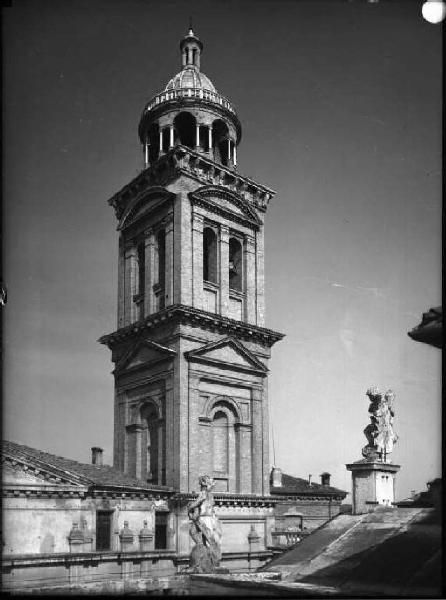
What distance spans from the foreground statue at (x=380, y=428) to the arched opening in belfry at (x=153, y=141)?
Answer: 1950cm

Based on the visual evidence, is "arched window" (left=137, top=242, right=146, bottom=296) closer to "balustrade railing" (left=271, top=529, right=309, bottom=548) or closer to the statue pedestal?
"balustrade railing" (left=271, top=529, right=309, bottom=548)

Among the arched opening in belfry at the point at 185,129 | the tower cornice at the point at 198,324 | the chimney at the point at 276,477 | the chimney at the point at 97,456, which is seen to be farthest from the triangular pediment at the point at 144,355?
the arched opening in belfry at the point at 185,129

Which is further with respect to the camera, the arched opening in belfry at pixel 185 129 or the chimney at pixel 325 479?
the chimney at pixel 325 479

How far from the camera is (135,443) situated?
108 ft

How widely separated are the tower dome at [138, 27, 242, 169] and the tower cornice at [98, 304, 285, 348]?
744cm

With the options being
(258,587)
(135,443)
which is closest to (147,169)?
(135,443)

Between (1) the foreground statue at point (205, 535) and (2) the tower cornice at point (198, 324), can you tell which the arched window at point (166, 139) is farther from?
(1) the foreground statue at point (205, 535)

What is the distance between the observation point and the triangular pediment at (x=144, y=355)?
3130cm

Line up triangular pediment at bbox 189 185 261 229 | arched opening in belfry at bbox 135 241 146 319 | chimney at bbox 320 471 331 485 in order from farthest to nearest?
chimney at bbox 320 471 331 485, arched opening in belfry at bbox 135 241 146 319, triangular pediment at bbox 189 185 261 229

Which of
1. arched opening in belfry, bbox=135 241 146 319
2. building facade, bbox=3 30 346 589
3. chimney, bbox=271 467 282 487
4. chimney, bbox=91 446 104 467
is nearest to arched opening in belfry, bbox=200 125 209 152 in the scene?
building facade, bbox=3 30 346 589

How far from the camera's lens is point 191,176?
32.8 metres

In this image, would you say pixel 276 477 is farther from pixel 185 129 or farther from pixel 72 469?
pixel 185 129

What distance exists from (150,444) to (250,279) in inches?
338

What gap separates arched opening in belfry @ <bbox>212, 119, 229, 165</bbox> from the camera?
35.5 meters
